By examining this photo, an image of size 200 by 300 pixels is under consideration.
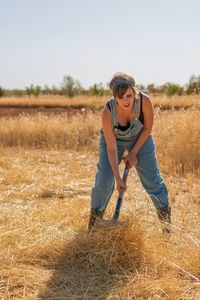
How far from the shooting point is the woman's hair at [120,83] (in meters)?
2.08

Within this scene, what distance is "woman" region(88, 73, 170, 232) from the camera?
87.9 inches

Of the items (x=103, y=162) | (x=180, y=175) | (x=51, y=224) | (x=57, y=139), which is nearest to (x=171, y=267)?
(x=103, y=162)

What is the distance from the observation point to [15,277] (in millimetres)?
1892

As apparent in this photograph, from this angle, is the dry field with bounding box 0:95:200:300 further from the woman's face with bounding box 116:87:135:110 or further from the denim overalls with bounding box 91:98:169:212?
the woman's face with bounding box 116:87:135:110

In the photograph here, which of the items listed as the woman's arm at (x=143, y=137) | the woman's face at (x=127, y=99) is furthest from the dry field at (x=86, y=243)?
the woman's face at (x=127, y=99)

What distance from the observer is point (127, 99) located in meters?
2.12

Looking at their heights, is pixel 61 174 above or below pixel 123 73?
below

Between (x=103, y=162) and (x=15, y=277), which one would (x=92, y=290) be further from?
(x=103, y=162)

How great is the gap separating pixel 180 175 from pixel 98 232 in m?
2.49

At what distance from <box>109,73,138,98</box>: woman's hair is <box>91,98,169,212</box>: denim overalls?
208mm

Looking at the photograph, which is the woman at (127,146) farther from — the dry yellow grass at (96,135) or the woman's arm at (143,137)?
the dry yellow grass at (96,135)

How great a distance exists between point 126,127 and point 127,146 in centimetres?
16

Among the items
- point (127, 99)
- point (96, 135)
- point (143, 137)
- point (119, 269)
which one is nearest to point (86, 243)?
point (119, 269)

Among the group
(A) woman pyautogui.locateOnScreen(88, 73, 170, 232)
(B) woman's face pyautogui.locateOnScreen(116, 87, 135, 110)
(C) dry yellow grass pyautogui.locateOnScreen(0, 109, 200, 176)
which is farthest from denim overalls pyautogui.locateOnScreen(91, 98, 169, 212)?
(C) dry yellow grass pyautogui.locateOnScreen(0, 109, 200, 176)
